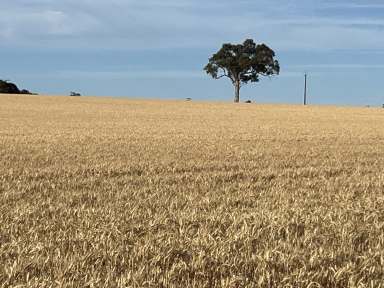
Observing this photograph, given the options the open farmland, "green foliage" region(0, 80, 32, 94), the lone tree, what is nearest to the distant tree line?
"green foliage" region(0, 80, 32, 94)

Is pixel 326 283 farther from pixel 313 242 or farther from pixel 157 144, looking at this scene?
pixel 157 144

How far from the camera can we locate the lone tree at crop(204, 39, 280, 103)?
82938mm

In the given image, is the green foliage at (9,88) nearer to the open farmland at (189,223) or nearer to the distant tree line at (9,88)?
the distant tree line at (9,88)

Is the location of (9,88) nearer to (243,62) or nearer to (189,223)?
(243,62)

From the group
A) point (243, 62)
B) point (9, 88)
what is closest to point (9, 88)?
point (9, 88)

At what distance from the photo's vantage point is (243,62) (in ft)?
269

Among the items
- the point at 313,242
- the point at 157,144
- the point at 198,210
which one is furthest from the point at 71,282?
the point at 157,144

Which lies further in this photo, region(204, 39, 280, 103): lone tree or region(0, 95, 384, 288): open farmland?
region(204, 39, 280, 103): lone tree

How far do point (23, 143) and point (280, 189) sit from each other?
11.1 meters

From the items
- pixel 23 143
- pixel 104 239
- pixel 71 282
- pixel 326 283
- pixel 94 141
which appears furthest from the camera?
pixel 94 141

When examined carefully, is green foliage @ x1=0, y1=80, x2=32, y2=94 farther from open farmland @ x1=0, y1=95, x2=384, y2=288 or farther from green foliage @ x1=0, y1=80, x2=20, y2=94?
open farmland @ x1=0, y1=95, x2=384, y2=288

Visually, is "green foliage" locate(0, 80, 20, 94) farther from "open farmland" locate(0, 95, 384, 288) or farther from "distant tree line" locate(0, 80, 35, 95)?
"open farmland" locate(0, 95, 384, 288)

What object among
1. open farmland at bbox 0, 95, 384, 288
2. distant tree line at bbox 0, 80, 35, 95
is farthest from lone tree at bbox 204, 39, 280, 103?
open farmland at bbox 0, 95, 384, 288

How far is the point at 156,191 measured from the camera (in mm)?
9008
